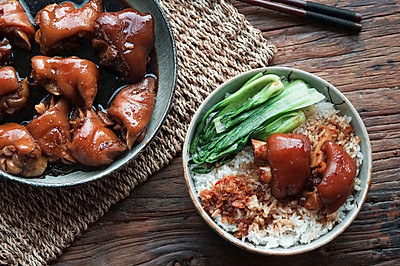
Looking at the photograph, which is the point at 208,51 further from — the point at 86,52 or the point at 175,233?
the point at 175,233

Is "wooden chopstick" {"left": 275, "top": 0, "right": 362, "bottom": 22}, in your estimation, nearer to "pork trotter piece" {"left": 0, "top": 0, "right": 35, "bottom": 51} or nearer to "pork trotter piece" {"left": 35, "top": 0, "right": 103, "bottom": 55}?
"pork trotter piece" {"left": 35, "top": 0, "right": 103, "bottom": 55}

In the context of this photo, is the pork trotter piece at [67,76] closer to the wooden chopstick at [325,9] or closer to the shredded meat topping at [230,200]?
the shredded meat topping at [230,200]

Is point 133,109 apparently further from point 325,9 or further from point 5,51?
point 325,9

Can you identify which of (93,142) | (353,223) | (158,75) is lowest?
(353,223)

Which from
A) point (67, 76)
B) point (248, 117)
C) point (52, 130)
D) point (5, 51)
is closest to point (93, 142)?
point (52, 130)

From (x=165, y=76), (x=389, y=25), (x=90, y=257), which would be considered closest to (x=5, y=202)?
(x=90, y=257)

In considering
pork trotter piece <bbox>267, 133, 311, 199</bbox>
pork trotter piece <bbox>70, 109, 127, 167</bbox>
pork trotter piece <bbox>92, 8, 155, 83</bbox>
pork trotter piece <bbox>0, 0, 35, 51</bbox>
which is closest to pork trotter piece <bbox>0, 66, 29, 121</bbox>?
pork trotter piece <bbox>0, 0, 35, 51</bbox>
